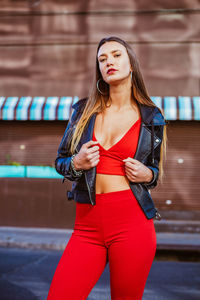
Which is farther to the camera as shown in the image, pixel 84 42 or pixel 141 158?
pixel 84 42

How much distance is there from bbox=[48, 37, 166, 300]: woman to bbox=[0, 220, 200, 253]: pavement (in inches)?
292

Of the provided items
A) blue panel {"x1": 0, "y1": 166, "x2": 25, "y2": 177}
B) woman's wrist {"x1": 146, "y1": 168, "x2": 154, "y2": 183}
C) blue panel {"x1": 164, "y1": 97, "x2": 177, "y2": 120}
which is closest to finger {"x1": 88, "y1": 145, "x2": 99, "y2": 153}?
woman's wrist {"x1": 146, "y1": 168, "x2": 154, "y2": 183}

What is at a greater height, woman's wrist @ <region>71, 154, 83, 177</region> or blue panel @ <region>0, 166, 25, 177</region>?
woman's wrist @ <region>71, 154, 83, 177</region>

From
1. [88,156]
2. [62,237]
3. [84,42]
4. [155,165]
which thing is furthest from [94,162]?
[84,42]

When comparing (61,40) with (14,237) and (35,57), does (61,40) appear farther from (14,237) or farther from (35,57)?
(14,237)

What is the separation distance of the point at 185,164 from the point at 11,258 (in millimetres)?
7015

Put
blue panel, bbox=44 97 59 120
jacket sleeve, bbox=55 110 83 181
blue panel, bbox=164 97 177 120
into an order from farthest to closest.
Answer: blue panel, bbox=44 97 59 120, blue panel, bbox=164 97 177 120, jacket sleeve, bbox=55 110 83 181

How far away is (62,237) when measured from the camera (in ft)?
34.0

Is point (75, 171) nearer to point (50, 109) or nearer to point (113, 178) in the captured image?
point (113, 178)

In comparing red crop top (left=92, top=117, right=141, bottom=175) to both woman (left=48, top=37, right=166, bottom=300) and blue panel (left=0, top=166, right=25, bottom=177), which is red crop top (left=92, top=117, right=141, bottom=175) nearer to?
woman (left=48, top=37, right=166, bottom=300)

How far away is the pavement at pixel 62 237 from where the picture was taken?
30.8 ft

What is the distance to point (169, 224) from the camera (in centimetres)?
1156

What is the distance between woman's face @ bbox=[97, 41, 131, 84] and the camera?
2.22m

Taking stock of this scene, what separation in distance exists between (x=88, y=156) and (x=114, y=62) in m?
0.56
